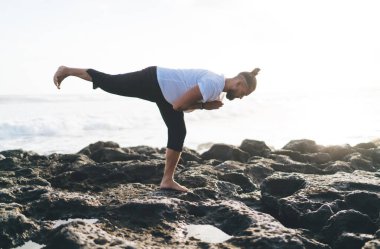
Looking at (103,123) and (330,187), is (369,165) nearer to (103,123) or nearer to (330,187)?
(330,187)

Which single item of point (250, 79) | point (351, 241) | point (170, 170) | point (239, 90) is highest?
point (250, 79)

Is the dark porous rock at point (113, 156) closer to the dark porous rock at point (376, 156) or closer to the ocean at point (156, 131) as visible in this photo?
the dark porous rock at point (376, 156)

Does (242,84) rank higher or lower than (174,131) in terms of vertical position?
higher

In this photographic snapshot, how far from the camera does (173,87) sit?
4.94 metres

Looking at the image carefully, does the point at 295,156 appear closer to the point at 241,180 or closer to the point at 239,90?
the point at 241,180

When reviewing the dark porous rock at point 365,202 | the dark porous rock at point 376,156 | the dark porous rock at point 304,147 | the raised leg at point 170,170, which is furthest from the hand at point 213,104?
the dark porous rock at point 304,147

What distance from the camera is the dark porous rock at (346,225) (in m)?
3.97

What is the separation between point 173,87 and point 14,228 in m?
2.15

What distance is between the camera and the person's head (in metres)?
4.76

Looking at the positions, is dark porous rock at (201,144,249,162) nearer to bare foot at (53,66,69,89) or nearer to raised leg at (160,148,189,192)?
raised leg at (160,148,189,192)

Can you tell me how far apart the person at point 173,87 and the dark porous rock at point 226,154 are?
12.4ft

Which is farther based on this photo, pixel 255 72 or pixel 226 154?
pixel 226 154

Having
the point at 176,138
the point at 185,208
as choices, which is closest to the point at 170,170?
the point at 176,138

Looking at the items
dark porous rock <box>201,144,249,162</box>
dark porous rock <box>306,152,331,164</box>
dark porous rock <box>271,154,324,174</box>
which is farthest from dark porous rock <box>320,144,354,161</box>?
dark porous rock <box>201,144,249,162</box>
